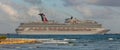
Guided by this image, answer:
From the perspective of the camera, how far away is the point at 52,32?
15675 centimetres

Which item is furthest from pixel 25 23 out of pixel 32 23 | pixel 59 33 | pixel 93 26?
pixel 93 26

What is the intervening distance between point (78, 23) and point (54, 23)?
9788 millimetres

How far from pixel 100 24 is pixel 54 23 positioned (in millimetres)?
20660

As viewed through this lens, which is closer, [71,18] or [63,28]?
[63,28]

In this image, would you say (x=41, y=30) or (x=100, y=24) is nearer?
(x=41, y=30)

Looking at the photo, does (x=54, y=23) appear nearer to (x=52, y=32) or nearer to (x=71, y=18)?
(x=52, y=32)

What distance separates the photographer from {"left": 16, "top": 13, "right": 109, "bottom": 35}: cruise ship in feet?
511

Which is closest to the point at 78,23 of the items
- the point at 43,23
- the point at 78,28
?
the point at 78,28

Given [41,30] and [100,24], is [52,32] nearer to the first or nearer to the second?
[41,30]

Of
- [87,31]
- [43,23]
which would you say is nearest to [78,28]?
[87,31]

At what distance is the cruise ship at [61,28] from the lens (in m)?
156

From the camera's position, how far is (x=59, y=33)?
157500mm

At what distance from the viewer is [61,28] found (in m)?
156

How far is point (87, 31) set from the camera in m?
159
